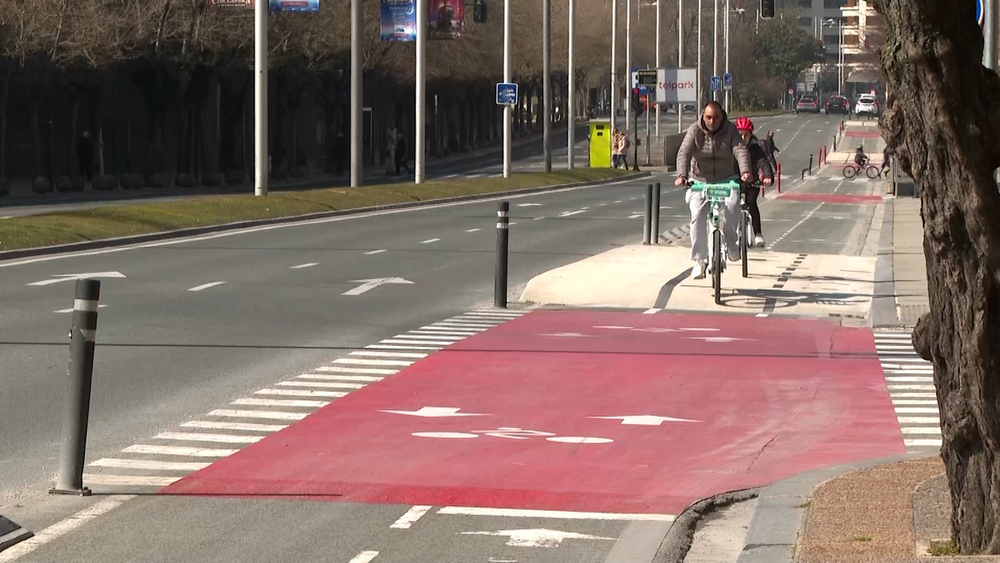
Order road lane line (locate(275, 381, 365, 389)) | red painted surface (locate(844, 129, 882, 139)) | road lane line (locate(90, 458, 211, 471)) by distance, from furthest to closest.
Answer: red painted surface (locate(844, 129, 882, 139)) < road lane line (locate(275, 381, 365, 389)) < road lane line (locate(90, 458, 211, 471))

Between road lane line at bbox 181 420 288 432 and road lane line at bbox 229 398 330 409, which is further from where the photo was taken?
road lane line at bbox 229 398 330 409

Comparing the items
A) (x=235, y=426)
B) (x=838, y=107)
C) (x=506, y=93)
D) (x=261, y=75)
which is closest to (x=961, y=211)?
(x=235, y=426)

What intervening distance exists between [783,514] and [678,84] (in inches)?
3043

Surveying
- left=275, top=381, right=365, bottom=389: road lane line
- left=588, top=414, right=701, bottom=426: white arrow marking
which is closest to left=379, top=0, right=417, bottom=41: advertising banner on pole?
left=275, top=381, right=365, bottom=389: road lane line

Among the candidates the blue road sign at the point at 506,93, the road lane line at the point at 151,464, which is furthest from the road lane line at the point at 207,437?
the blue road sign at the point at 506,93

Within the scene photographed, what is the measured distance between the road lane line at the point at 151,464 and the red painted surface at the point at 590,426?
163 mm

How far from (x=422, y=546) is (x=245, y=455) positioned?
241cm

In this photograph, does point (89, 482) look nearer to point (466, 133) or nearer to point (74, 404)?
point (74, 404)

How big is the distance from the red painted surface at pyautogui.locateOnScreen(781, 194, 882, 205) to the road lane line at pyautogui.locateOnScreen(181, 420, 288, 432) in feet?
139

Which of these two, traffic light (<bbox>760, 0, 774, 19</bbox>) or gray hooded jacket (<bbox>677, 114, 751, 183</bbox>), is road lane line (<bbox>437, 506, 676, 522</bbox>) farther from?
traffic light (<bbox>760, 0, 774, 19</bbox>)

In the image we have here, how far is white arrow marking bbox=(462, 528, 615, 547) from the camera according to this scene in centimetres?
741

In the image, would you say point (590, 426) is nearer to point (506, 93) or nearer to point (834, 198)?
point (506, 93)

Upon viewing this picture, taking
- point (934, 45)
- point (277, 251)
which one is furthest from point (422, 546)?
point (277, 251)

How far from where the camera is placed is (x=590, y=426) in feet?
35.0
